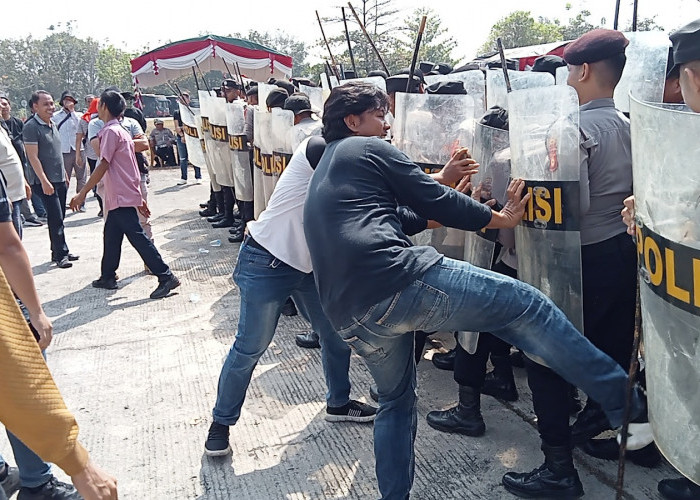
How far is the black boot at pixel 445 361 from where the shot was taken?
12.5ft

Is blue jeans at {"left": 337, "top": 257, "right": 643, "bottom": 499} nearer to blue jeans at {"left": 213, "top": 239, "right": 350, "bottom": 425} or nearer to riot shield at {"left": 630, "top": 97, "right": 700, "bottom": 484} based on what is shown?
riot shield at {"left": 630, "top": 97, "right": 700, "bottom": 484}

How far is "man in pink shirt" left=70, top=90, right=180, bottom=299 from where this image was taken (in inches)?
210

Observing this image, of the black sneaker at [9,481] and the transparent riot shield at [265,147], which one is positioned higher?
the transparent riot shield at [265,147]

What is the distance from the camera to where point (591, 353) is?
211cm

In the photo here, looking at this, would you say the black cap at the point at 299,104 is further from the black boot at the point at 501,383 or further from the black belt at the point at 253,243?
the black boot at the point at 501,383

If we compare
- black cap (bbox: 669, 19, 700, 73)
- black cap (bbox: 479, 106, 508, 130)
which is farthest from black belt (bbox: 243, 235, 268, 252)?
black cap (bbox: 669, 19, 700, 73)

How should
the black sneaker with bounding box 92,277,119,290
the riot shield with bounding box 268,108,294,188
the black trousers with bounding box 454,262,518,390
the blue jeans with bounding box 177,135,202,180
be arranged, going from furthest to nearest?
the blue jeans with bounding box 177,135,202,180
the black sneaker with bounding box 92,277,119,290
the riot shield with bounding box 268,108,294,188
the black trousers with bounding box 454,262,518,390

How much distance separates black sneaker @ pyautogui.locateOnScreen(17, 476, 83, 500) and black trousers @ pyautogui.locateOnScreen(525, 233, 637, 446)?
1.99m

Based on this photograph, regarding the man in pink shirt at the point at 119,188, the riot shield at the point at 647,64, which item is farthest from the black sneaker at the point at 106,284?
the riot shield at the point at 647,64

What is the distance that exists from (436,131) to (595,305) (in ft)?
3.94

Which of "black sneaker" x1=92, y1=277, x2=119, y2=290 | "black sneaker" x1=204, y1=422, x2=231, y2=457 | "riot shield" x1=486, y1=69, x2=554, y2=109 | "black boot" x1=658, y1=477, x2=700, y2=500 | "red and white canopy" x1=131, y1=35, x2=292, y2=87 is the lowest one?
"black boot" x1=658, y1=477, x2=700, y2=500

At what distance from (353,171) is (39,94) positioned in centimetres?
623

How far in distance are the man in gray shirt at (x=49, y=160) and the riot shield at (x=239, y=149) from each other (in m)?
1.91

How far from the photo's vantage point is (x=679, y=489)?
2475 millimetres
